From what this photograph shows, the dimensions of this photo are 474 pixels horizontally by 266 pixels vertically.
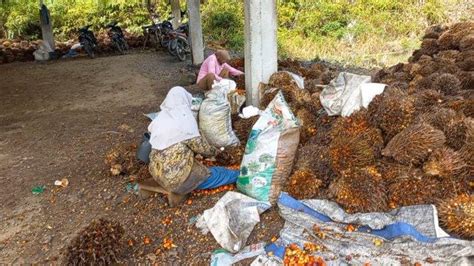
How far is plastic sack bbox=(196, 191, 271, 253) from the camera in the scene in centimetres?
289

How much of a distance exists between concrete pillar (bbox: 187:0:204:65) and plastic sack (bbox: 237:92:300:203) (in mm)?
6019

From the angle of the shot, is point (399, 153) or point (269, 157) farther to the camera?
point (269, 157)

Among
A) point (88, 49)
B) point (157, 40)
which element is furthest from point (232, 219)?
point (88, 49)

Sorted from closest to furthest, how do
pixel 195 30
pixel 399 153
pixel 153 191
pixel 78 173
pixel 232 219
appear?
pixel 399 153
pixel 232 219
pixel 153 191
pixel 78 173
pixel 195 30

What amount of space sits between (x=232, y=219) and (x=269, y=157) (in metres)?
0.62

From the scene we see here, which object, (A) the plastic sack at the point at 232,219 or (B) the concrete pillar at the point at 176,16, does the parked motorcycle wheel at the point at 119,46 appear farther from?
(A) the plastic sack at the point at 232,219

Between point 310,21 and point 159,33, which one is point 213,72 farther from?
point 310,21

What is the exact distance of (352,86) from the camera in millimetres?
3900

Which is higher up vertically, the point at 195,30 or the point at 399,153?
the point at 399,153

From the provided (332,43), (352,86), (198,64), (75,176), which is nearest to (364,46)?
(332,43)

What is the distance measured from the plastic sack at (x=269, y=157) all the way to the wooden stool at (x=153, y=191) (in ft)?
1.78

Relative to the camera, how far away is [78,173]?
4312 mm

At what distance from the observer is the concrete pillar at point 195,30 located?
878 cm

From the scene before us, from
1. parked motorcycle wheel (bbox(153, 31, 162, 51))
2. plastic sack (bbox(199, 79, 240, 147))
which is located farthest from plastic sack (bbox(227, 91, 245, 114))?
parked motorcycle wheel (bbox(153, 31, 162, 51))
